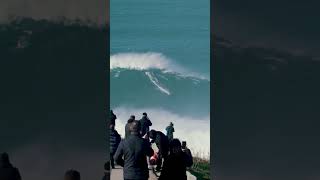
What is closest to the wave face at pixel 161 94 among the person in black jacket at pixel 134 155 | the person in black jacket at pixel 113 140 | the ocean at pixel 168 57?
the ocean at pixel 168 57

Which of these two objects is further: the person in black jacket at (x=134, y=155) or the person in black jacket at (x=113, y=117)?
the person in black jacket at (x=113, y=117)

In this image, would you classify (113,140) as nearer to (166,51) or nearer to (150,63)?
(150,63)

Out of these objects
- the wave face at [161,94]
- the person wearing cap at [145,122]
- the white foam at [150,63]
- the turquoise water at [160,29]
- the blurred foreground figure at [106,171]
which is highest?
the turquoise water at [160,29]

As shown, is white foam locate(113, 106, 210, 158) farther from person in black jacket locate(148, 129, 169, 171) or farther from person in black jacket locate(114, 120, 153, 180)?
person in black jacket locate(114, 120, 153, 180)

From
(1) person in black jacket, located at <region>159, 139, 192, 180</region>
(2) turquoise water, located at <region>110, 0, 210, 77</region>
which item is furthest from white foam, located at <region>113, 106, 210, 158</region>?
(1) person in black jacket, located at <region>159, 139, 192, 180</region>

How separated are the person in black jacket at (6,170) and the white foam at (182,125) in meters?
2.14

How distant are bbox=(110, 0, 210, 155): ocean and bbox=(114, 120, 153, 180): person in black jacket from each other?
2453mm

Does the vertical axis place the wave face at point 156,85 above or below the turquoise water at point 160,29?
below

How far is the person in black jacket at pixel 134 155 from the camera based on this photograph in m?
7.93

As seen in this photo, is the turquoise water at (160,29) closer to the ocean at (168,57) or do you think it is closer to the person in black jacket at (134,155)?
the ocean at (168,57)

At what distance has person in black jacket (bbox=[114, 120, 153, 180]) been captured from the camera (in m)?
7.93

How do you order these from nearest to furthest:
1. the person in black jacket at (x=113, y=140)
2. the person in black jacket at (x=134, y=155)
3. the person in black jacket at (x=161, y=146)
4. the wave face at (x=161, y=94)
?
the person in black jacket at (x=134, y=155) < the person in black jacket at (x=161, y=146) < the person in black jacket at (x=113, y=140) < the wave face at (x=161, y=94)

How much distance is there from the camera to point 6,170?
27.9 ft

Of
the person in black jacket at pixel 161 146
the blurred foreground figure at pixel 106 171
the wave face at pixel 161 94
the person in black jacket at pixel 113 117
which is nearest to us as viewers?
the blurred foreground figure at pixel 106 171
